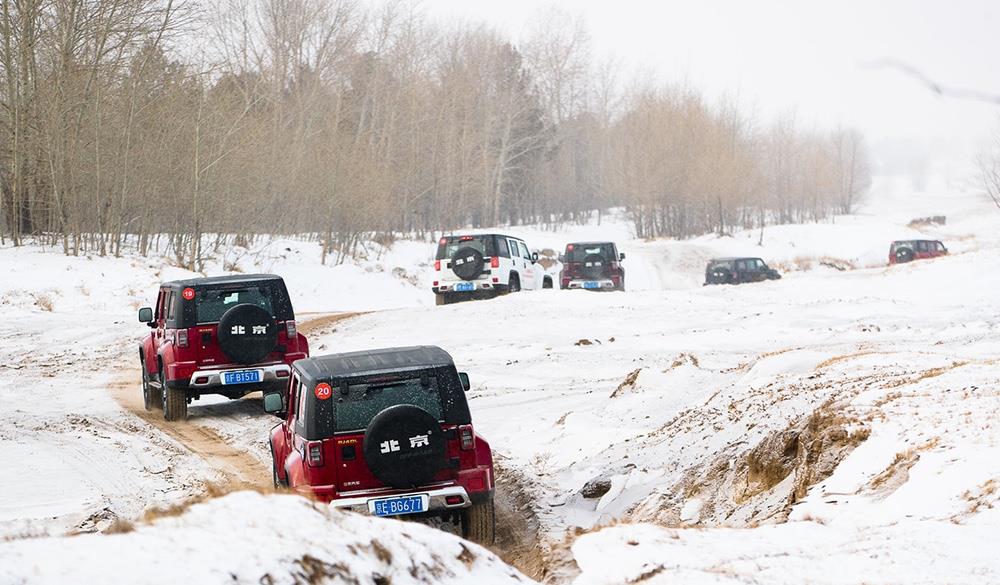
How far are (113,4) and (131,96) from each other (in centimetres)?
318

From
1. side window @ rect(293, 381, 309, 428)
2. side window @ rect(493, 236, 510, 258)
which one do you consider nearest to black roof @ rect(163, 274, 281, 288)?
side window @ rect(293, 381, 309, 428)

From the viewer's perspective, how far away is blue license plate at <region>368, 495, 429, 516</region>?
25.4 feet

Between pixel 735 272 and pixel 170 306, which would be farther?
pixel 735 272

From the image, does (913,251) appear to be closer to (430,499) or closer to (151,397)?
(151,397)

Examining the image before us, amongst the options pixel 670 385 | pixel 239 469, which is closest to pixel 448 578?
pixel 239 469

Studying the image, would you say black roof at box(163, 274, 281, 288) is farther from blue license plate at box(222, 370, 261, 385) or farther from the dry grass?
the dry grass

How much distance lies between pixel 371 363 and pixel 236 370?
20.9ft

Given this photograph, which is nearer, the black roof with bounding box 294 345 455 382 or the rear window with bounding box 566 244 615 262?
the black roof with bounding box 294 345 455 382

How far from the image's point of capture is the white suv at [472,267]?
93.5 feet

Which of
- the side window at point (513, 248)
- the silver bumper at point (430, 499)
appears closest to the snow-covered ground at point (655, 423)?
the silver bumper at point (430, 499)

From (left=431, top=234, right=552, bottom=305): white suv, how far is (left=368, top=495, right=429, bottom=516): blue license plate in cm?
2040

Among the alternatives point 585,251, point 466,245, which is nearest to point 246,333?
point 466,245

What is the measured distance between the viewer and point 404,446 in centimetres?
784

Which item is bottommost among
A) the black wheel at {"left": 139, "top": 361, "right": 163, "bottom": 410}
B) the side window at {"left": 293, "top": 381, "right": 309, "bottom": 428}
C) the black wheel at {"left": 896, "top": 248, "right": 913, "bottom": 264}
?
the black wheel at {"left": 139, "top": 361, "right": 163, "bottom": 410}
